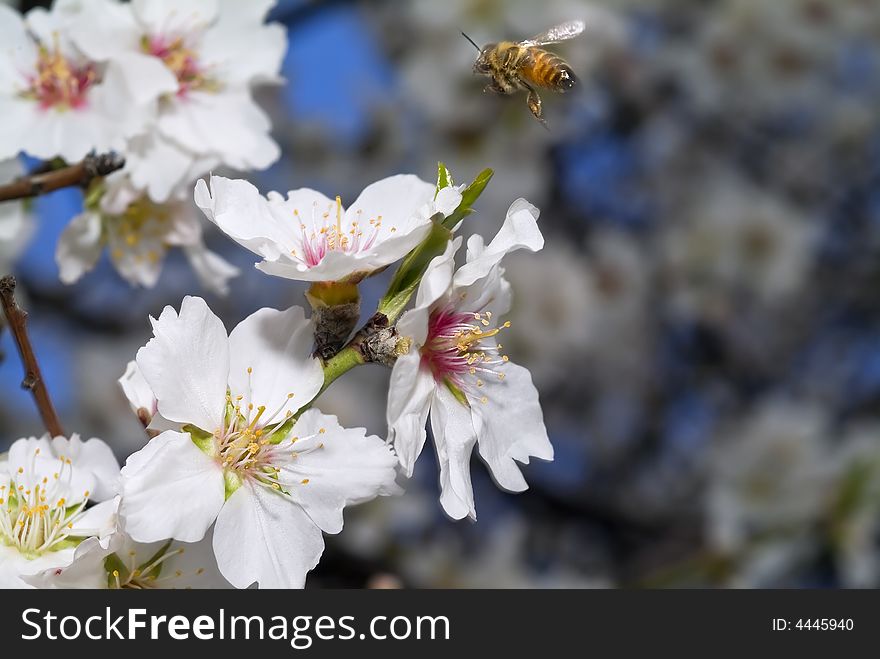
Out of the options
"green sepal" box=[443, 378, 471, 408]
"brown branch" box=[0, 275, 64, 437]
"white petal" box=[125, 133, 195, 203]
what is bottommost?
"green sepal" box=[443, 378, 471, 408]

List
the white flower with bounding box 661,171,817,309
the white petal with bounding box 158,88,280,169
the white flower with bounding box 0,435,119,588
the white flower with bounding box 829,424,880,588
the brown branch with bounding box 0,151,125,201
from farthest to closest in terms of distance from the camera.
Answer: the white flower with bounding box 661,171,817,309, the white flower with bounding box 829,424,880,588, the white petal with bounding box 158,88,280,169, the brown branch with bounding box 0,151,125,201, the white flower with bounding box 0,435,119,588

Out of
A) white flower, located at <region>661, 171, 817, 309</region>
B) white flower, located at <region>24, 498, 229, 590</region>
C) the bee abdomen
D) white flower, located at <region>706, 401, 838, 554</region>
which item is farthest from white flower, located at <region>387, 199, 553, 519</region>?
white flower, located at <region>661, 171, 817, 309</region>

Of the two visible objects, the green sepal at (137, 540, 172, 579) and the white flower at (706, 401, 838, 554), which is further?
the white flower at (706, 401, 838, 554)

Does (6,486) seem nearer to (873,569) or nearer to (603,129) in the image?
(873,569)

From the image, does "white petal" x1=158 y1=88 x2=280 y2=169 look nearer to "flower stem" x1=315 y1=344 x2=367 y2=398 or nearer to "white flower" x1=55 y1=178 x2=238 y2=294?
"white flower" x1=55 y1=178 x2=238 y2=294

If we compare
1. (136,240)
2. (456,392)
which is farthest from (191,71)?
(456,392)

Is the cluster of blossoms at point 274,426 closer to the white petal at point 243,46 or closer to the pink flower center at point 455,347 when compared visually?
the pink flower center at point 455,347

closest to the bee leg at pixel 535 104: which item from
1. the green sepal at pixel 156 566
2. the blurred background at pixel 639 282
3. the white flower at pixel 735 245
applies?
the green sepal at pixel 156 566

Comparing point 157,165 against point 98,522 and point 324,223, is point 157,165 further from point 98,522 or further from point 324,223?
point 98,522
